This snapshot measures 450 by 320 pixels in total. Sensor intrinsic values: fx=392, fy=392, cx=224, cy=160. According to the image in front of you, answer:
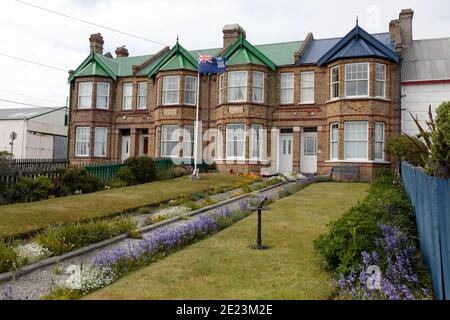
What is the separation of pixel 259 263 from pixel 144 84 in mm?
25474

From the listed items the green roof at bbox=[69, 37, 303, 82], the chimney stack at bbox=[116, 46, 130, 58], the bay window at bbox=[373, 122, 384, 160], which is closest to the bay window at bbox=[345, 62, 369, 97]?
the bay window at bbox=[373, 122, 384, 160]

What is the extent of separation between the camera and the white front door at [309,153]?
83.3ft

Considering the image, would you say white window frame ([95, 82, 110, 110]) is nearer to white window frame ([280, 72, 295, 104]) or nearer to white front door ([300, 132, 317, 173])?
white window frame ([280, 72, 295, 104])

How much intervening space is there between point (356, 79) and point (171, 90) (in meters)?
12.3

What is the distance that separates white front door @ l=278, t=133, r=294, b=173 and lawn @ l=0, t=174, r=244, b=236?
8022mm

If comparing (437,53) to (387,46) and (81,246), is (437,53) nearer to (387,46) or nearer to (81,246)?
(387,46)

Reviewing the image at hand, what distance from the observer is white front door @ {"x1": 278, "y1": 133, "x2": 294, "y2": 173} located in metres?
26.0

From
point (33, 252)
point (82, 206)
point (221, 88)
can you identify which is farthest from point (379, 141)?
point (33, 252)

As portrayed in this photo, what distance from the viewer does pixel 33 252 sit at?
737 cm

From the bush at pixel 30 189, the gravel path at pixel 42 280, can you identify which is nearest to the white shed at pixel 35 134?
the bush at pixel 30 189

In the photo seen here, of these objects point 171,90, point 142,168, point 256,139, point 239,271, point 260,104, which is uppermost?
point 171,90

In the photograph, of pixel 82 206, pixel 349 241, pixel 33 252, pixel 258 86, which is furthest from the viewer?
pixel 258 86

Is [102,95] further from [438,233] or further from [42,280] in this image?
[438,233]

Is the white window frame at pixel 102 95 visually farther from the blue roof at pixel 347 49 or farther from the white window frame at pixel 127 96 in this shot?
the blue roof at pixel 347 49
